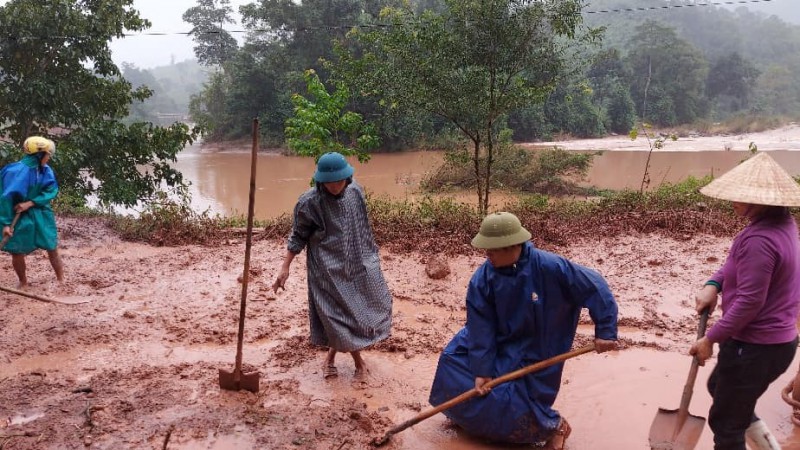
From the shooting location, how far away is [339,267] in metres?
3.72

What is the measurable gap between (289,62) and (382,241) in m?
23.5

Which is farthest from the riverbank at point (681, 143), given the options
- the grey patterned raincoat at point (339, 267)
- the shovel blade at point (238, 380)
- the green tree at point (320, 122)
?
the shovel blade at point (238, 380)

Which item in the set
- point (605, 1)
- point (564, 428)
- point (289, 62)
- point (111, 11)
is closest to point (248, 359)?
point (564, 428)

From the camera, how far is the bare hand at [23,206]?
15.9 feet

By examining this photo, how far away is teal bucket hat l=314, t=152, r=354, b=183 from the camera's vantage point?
11.6ft

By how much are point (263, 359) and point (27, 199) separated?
254 cm

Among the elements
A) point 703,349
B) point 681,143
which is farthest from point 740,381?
point 681,143

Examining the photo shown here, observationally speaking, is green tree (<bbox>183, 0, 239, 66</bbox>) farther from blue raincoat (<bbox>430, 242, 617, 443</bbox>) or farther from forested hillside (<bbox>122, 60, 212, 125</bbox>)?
blue raincoat (<bbox>430, 242, 617, 443</bbox>)

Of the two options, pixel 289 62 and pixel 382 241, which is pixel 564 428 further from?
pixel 289 62

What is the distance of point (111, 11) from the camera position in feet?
33.0

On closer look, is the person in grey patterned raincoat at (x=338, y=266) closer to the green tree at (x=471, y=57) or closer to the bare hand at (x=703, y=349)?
the bare hand at (x=703, y=349)

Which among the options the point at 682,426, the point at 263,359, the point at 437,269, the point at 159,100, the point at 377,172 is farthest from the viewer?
the point at 159,100

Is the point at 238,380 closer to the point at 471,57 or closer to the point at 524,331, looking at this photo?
the point at 524,331

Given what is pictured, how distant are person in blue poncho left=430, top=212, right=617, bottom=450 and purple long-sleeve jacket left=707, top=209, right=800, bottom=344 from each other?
20.7 inches
